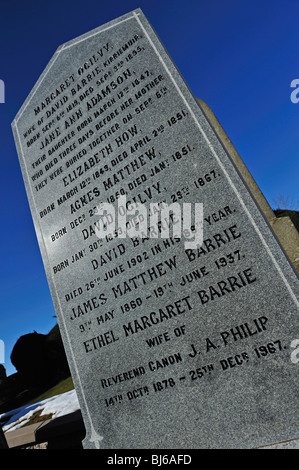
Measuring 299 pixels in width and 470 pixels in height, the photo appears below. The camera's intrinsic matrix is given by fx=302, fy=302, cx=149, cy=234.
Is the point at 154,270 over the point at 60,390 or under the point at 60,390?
over

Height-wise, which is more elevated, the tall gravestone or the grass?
the tall gravestone

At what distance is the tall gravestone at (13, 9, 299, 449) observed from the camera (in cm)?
294

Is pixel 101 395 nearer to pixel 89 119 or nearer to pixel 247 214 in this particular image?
pixel 247 214

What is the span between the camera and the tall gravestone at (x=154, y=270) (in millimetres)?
2941

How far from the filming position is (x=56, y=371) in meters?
18.1

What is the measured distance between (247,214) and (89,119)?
3108mm

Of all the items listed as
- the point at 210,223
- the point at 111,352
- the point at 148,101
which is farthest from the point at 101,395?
the point at 148,101

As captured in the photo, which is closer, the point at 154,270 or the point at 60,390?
the point at 154,270

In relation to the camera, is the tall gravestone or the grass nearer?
the tall gravestone

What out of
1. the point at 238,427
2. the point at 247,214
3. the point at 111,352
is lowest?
the point at 238,427

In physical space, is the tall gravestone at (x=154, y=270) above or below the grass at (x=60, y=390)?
above

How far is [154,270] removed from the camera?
3686 mm

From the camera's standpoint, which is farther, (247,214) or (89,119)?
(89,119)

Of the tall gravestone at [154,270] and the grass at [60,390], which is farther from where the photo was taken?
the grass at [60,390]
